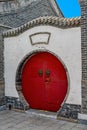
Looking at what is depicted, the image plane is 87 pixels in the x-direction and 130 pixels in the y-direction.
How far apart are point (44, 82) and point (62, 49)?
4.82 feet

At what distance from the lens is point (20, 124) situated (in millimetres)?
7543

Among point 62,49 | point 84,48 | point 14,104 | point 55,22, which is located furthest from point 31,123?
point 55,22

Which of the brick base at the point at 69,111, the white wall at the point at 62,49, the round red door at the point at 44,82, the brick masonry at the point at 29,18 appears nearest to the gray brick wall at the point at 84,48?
the brick masonry at the point at 29,18

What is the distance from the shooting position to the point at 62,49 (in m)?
7.90

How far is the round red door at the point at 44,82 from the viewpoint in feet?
27.2

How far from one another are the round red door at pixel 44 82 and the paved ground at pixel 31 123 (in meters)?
0.61

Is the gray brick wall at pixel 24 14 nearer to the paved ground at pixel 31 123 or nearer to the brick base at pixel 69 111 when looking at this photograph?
the paved ground at pixel 31 123

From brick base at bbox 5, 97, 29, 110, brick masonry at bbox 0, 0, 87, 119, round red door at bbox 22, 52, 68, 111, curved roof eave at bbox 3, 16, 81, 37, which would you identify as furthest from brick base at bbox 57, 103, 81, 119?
curved roof eave at bbox 3, 16, 81, 37

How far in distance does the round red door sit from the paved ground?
615 mm

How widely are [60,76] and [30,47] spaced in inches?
59.1

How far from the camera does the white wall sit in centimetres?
756

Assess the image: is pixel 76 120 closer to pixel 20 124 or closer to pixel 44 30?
pixel 20 124

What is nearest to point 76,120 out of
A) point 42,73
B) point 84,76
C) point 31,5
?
point 84,76

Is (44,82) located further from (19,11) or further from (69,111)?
(19,11)
